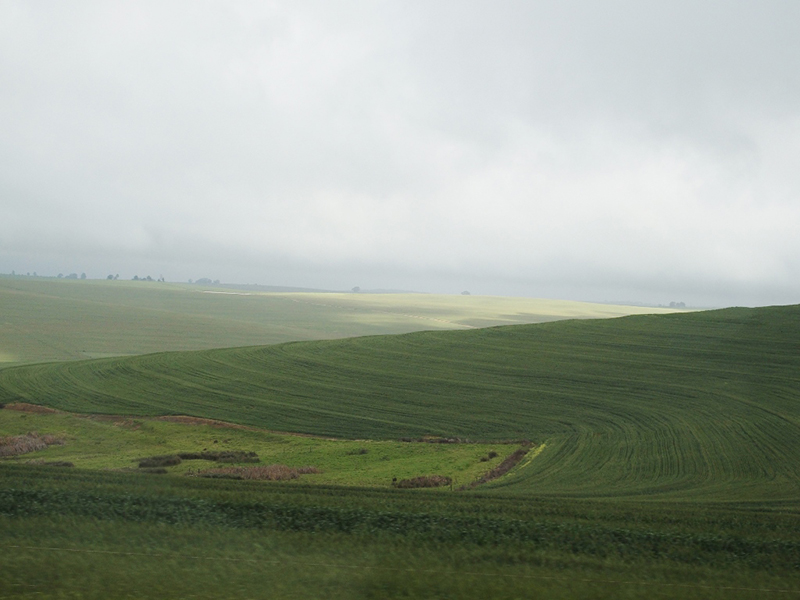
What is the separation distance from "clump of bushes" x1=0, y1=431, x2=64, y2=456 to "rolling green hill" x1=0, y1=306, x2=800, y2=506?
4.92 meters

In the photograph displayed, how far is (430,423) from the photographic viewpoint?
2598 centimetres

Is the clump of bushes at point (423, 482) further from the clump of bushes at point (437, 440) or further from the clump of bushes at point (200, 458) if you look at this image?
the clump of bushes at point (200, 458)

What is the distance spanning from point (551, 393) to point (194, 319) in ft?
210

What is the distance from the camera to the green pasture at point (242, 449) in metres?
19.1

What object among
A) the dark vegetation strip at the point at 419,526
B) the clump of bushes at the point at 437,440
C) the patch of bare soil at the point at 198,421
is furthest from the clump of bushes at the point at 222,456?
the dark vegetation strip at the point at 419,526

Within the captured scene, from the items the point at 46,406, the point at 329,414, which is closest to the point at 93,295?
the point at 46,406

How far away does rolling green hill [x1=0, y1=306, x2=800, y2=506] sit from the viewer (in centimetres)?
1945

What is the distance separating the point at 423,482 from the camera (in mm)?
17578

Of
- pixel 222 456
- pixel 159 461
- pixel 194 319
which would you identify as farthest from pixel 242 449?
pixel 194 319

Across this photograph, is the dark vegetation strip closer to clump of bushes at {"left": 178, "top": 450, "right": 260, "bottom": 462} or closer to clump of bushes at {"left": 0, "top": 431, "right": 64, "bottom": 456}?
clump of bushes at {"left": 178, "top": 450, "right": 260, "bottom": 462}

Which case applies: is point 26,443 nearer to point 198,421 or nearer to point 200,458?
point 200,458

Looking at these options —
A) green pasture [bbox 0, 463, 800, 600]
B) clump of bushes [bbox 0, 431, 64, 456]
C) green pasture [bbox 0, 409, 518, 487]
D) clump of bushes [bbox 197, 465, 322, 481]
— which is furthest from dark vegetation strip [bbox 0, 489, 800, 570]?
clump of bushes [bbox 0, 431, 64, 456]

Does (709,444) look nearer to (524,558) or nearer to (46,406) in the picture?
(524,558)

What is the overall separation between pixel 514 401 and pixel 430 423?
16.0 feet
